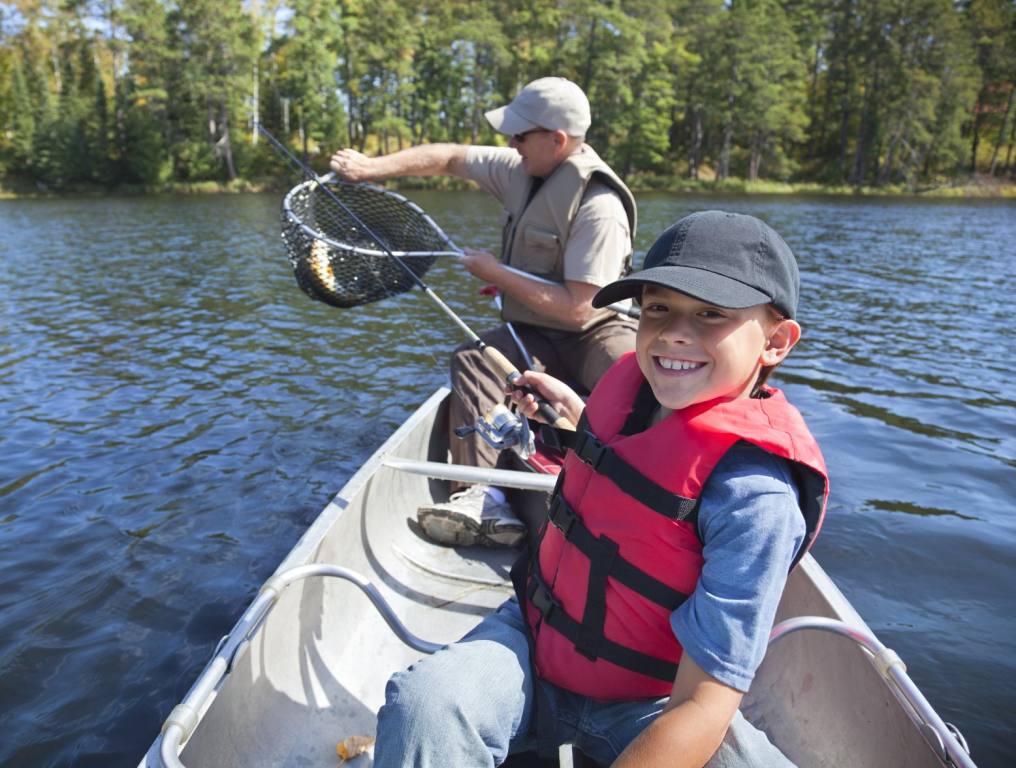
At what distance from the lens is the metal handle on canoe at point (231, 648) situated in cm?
190

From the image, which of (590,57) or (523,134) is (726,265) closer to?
(523,134)

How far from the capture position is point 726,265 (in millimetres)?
1688

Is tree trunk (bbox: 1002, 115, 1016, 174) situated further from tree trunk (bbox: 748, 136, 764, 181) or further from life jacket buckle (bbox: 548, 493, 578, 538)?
life jacket buckle (bbox: 548, 493, 578, 538)

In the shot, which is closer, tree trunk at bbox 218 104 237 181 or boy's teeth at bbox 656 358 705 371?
boy's teeth at bbox 656 358 705 371

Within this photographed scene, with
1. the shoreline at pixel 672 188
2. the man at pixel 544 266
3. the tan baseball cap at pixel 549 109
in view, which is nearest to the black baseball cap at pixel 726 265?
the man at pixel 544 266

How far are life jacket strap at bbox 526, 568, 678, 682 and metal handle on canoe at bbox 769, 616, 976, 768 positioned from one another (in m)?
0.72

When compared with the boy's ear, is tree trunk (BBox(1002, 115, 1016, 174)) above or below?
above

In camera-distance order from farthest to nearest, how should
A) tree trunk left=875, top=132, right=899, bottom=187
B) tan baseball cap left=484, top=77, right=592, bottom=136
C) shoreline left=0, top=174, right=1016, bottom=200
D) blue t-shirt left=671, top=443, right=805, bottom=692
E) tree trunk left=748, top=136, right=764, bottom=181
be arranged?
tree trunk left=748, top=136, right=764, bottom=181 < tree trunk left=875, top=132, right=899, bottom=187 < shoreline left=0, top=174, right=1016, bottom=200 < tan baseball cap left=484, top=77, right=592, bottom=136 < blue t-shirt left=671, top=443, right=805, bottom=692

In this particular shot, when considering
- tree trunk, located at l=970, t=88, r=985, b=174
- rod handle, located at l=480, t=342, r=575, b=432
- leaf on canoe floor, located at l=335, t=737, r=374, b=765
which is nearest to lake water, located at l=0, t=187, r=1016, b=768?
leaf on canoe floor, located at l=335, t=737, r=374, b=765

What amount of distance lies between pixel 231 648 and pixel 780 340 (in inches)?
71.4

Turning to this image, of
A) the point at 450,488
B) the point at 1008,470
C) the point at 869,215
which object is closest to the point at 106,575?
the point at 450,488

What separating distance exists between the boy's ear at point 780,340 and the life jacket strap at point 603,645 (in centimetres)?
79

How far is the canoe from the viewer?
2215mm

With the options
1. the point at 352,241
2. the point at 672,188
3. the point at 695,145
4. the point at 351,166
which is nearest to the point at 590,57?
the point at 695,145
